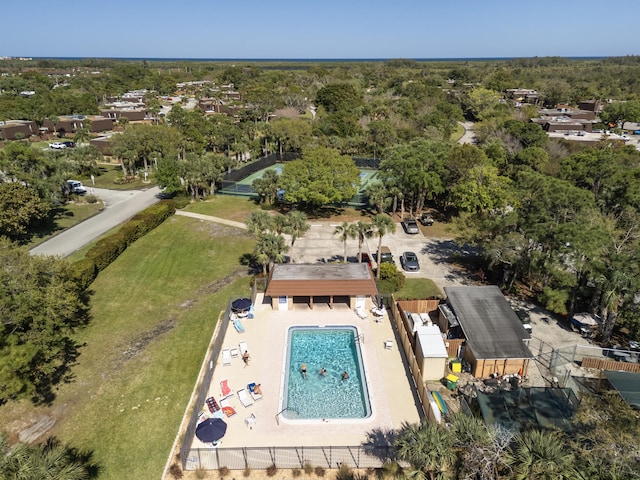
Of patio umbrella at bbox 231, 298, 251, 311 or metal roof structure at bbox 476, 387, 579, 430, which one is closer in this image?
metal roof structure at bbox 476, 387, 579, 430

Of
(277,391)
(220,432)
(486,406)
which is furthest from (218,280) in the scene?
(486,406)

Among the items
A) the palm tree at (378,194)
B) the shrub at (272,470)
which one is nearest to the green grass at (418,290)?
the palm tree at (378,194)

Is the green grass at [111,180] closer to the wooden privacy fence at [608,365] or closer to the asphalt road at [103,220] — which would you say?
the asphalt road at [103,220]

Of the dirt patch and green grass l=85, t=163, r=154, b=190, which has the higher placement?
green grass l=85, t=163, r=154, b=190

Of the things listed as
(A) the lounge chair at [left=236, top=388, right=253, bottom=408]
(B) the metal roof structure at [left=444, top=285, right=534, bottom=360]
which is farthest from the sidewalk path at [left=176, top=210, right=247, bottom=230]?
(B) the metal roof structure at [left=444, top=285, right=534, bottom=360]

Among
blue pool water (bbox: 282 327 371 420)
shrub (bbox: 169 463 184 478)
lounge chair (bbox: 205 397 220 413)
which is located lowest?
blue pool water (bbox: 282 327 371 420)

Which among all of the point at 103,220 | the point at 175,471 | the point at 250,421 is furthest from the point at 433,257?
the point at 103,220

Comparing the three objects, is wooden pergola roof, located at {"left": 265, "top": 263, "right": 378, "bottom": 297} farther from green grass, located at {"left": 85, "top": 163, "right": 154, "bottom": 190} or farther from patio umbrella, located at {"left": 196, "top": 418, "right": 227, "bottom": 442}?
green grass, located at {"left": 85, "top": 163, "right": 154, "bottom": 190}
